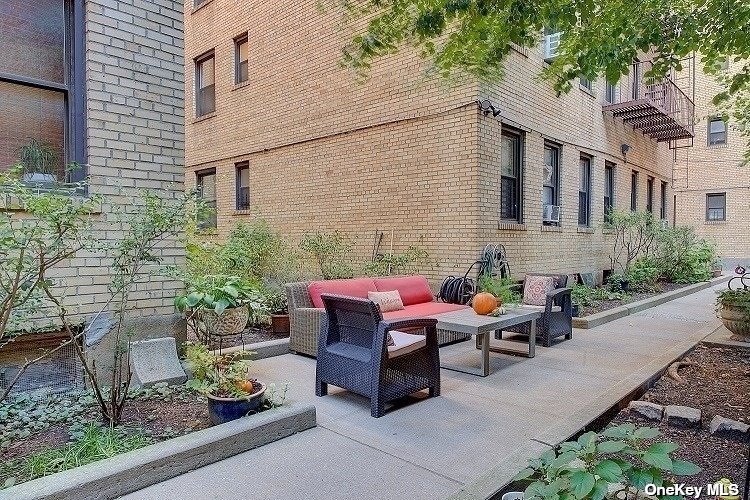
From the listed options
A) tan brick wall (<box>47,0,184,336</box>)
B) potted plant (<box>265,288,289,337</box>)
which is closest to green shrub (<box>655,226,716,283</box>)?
potted plant (<box>265,288,289,337</box>)

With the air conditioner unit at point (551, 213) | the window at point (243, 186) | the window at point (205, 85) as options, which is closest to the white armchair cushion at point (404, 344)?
the air conditioner unit at point (551, 213)

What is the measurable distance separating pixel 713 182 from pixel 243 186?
66.7 feet

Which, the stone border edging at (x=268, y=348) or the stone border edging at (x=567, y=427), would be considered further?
the stone border edging at (x=268, y=348)

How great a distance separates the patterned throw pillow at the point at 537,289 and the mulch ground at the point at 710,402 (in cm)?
194

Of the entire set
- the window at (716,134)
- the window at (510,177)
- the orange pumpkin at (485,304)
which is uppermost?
the window at (716,134)

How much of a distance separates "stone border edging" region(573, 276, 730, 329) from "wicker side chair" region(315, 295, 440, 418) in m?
4.64

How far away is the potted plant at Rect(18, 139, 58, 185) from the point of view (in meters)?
4.32

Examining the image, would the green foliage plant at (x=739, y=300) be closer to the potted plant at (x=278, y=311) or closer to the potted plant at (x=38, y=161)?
the potted plant at (x=278, y=311)

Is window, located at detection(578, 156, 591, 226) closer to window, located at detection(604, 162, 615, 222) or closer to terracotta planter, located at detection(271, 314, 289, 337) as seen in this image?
window, located at detection(604, 162, 615, 222)

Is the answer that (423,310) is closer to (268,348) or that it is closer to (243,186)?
(268,348)

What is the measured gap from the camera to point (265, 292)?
769 cm

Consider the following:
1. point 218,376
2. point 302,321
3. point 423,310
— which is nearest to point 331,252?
point 423,310

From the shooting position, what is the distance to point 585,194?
38.8 feet

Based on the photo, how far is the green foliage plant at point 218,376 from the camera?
12.0 ft
